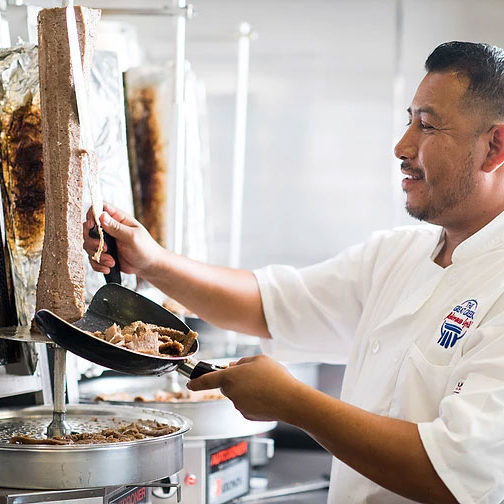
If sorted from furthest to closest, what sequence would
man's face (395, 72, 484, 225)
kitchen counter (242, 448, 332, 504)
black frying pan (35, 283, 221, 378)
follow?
kitchen counter (242, 448, 332, 504)
man's face (395, 72, 484, 225)
black frying pan (35, 283, 221, 378)

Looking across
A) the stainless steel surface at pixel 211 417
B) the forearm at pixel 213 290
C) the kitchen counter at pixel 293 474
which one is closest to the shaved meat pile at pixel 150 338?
the forearm at pixel 213 290

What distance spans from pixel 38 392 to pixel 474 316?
0.79m

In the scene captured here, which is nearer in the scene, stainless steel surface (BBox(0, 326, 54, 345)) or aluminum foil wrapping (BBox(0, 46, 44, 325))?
stainless steel surface (BBox(0, 326, 54, 345))

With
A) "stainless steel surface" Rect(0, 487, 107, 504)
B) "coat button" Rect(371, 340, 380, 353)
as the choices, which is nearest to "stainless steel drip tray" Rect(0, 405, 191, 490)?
"stainless steel surface" Rect(0, 487, 107, 504)

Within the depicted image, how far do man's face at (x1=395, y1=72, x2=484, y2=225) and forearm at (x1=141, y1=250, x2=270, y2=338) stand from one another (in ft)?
1.57

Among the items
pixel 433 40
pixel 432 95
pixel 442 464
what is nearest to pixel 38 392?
pixel 442 464

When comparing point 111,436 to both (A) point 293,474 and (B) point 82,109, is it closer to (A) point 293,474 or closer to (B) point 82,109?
(B) point 82,109

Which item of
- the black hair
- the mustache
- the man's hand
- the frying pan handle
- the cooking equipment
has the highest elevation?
the black hair

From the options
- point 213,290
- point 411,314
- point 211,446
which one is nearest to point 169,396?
point 211,446

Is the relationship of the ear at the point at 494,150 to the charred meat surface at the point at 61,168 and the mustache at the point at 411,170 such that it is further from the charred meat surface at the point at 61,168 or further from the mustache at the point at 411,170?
the charred meat surface at the point at 61,168

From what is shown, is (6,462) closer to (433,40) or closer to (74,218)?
(74,218)

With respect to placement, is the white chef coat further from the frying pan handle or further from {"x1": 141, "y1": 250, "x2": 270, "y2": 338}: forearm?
the frying pan handle

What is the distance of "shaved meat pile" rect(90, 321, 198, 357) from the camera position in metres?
1.32

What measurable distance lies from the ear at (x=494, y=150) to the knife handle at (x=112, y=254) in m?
0.70
